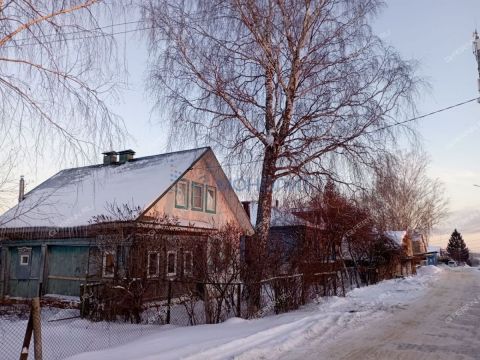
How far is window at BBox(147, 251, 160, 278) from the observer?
12195 millimetres

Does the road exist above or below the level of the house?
below

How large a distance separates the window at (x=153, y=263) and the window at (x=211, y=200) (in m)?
8.04

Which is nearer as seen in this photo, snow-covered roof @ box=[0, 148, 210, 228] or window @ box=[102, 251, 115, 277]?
window @ box=[102, 251, 115, 277]

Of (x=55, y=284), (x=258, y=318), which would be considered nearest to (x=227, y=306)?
(x=258, y=318)

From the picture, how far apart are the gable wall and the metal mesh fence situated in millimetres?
4478

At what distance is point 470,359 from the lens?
7.28m

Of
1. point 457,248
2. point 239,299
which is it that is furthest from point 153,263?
point 457,248

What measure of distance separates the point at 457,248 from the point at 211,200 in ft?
300

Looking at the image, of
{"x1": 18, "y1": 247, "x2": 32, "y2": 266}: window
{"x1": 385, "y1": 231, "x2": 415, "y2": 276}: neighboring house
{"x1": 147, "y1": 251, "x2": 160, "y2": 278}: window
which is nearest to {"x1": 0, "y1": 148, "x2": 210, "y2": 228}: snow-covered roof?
{"x1": 18, "y1": 247, "x2": 32, "y2": 266}: window

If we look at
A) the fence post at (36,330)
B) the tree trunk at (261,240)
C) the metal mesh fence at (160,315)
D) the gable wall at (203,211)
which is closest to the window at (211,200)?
the gable wall at (203,211)

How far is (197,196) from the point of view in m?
20.0

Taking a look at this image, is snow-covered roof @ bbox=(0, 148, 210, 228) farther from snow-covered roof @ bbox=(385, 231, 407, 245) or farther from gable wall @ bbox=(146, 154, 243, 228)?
snow-covered roof @ bbox=(385, 231, 407, 245)

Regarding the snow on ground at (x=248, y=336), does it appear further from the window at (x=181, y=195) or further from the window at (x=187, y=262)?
the window at (x=181, y=195)

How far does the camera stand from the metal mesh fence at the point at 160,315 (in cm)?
1020
